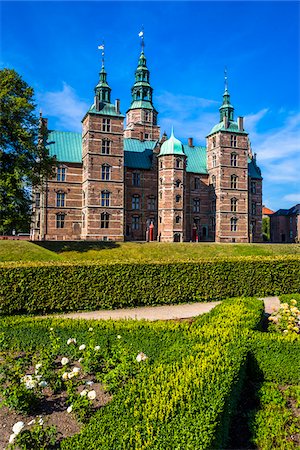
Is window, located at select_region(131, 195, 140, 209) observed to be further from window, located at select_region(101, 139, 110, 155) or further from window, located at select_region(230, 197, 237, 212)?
window, located at select_region(230, 197, 237, 212)

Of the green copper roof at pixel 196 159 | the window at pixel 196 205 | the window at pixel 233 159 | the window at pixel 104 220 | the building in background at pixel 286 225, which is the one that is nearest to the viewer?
the window at pixel 104 220

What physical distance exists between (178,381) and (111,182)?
38.5m

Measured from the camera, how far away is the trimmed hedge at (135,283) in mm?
13930

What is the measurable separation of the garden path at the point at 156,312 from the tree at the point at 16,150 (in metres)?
15.6

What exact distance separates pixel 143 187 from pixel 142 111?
17.4 metres

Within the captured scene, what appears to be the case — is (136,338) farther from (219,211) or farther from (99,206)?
(219,211)

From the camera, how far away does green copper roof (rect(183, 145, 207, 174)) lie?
52.2 metres

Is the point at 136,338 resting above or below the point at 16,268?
below

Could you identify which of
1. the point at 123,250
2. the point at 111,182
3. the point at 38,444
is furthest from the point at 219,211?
the point at 38,444

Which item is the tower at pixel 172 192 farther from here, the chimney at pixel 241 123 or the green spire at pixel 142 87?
the green spire at pixel 142 87

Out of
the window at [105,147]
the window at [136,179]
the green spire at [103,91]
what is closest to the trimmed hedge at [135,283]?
the window at [105,147]

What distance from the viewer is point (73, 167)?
4516 centimetres

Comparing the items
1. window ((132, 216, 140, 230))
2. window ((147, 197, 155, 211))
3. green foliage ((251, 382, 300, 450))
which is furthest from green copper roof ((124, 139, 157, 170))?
green foliage ((251, 382, 300, 450))

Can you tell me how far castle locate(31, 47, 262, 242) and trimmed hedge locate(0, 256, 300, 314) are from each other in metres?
27.0
